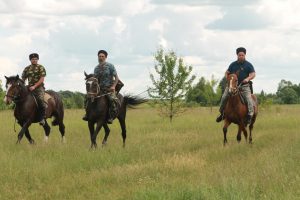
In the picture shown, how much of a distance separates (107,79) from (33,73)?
2.78 metres

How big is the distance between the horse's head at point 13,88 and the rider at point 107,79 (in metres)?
2.19

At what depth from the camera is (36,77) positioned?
51.2 feet

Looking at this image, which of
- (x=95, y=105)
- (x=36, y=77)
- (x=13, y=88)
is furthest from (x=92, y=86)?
(x=36, y=77)

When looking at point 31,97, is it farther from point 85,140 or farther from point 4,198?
point 4,198

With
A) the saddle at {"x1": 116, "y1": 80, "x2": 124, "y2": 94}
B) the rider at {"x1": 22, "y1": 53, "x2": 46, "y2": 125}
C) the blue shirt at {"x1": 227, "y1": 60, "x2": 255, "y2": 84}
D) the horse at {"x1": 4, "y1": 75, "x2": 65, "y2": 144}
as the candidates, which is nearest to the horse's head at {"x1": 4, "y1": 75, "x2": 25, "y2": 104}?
the horse at {"x1": 4, "y1": 75, "x2": 65, "y2": 144}

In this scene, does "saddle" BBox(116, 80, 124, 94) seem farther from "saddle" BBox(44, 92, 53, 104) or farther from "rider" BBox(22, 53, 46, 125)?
"saddle" BBox(44, 92, 53, 104)

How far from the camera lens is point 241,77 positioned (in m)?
15.1

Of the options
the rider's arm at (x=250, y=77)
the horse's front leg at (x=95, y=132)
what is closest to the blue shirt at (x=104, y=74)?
the horse's front leg at (x=95, y=132)

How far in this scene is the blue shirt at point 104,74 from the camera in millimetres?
14312

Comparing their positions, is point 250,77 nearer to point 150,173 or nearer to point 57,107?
point 150,173

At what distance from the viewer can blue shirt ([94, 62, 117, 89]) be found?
47.0ft

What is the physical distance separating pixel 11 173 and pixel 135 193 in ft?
11.5

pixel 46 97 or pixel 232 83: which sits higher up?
pixel 232 83

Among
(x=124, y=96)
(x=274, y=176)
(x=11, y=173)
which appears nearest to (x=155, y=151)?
(x=124, y=96)
